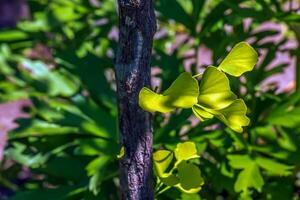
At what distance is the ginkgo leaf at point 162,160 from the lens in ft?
3.16

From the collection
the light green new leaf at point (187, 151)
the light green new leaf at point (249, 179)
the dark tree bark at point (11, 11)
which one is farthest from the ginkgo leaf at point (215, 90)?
the dark tree bark at point (11, 11)

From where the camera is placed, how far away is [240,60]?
81cm

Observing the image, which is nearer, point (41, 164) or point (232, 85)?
point (232, 85)

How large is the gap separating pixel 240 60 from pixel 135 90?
17cm

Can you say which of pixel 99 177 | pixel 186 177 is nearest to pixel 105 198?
pixel 99 177

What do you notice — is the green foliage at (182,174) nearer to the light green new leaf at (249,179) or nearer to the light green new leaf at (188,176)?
the light green new leaf at (188,176)

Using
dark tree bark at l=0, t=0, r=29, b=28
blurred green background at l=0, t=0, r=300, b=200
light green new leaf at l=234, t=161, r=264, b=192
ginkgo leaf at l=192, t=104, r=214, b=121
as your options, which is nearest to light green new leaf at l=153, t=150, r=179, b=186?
ginkgo leaf at l=192, t=104, r=214, b=121

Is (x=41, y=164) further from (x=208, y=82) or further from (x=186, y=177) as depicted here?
(x=208, y=82)

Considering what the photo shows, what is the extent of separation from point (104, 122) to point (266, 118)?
1.31 feet

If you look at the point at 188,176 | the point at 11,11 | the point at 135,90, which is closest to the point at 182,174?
the point at 188,176

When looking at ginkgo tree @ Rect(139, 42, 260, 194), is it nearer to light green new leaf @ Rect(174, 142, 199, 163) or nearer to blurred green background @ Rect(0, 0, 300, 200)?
light green new leaf @ Rect(174, 142, 199, 163)

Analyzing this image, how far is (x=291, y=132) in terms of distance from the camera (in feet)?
5.28

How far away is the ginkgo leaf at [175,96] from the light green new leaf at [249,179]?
26.2 inches

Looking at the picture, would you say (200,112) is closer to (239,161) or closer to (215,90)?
(215,90)
